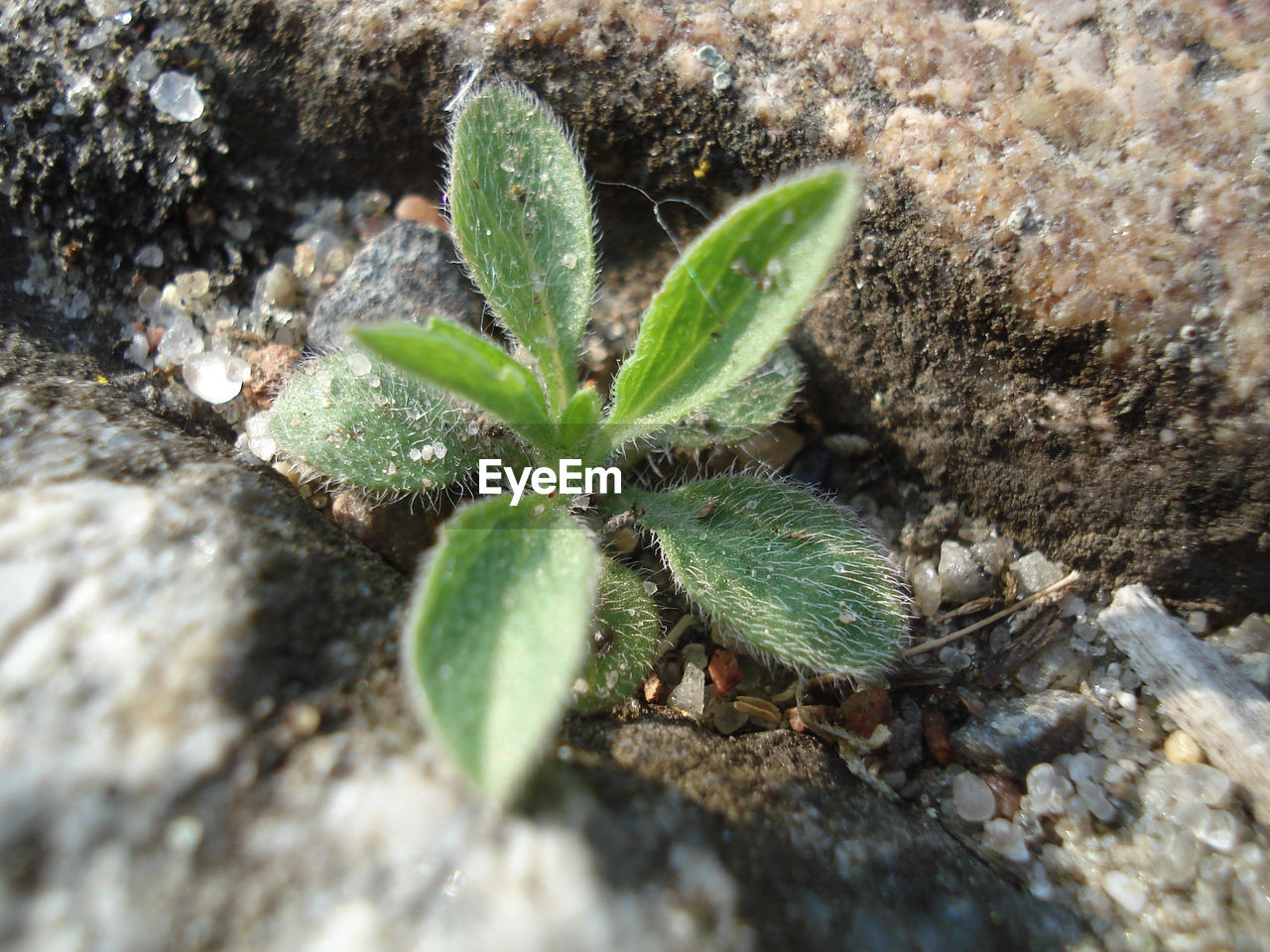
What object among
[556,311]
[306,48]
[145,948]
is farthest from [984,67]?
[145,948]

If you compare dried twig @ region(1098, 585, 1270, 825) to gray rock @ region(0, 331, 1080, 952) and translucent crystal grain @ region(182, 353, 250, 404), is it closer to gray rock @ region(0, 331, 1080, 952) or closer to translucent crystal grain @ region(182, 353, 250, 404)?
gray rock @ region(0, 331, 1080, 952)

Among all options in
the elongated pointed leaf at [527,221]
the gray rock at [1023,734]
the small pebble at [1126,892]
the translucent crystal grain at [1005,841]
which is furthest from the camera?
the elongated pointed leaf at [527,221]

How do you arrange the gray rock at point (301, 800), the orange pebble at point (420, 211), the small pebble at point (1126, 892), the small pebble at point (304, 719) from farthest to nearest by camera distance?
the orange pebble at point (420, 211) → the small pebble at point (1126, 892) → the small pebble at point (304, 719) → the gray rock at point (301, 800)

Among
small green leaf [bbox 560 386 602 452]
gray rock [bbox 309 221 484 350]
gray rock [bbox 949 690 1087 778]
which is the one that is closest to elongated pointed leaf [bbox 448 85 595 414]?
small green leaf [bbox 560 386 602 452]

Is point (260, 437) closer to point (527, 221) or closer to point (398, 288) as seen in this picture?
point (398, 288)

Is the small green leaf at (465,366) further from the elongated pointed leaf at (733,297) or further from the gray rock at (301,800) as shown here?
the gray rock at (301,800)

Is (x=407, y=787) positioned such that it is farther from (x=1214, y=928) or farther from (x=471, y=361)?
(x=1214, y=928)

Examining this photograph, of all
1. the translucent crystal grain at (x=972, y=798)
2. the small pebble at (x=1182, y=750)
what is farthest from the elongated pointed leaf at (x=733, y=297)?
the small pebble at (x=1182, y=750)
